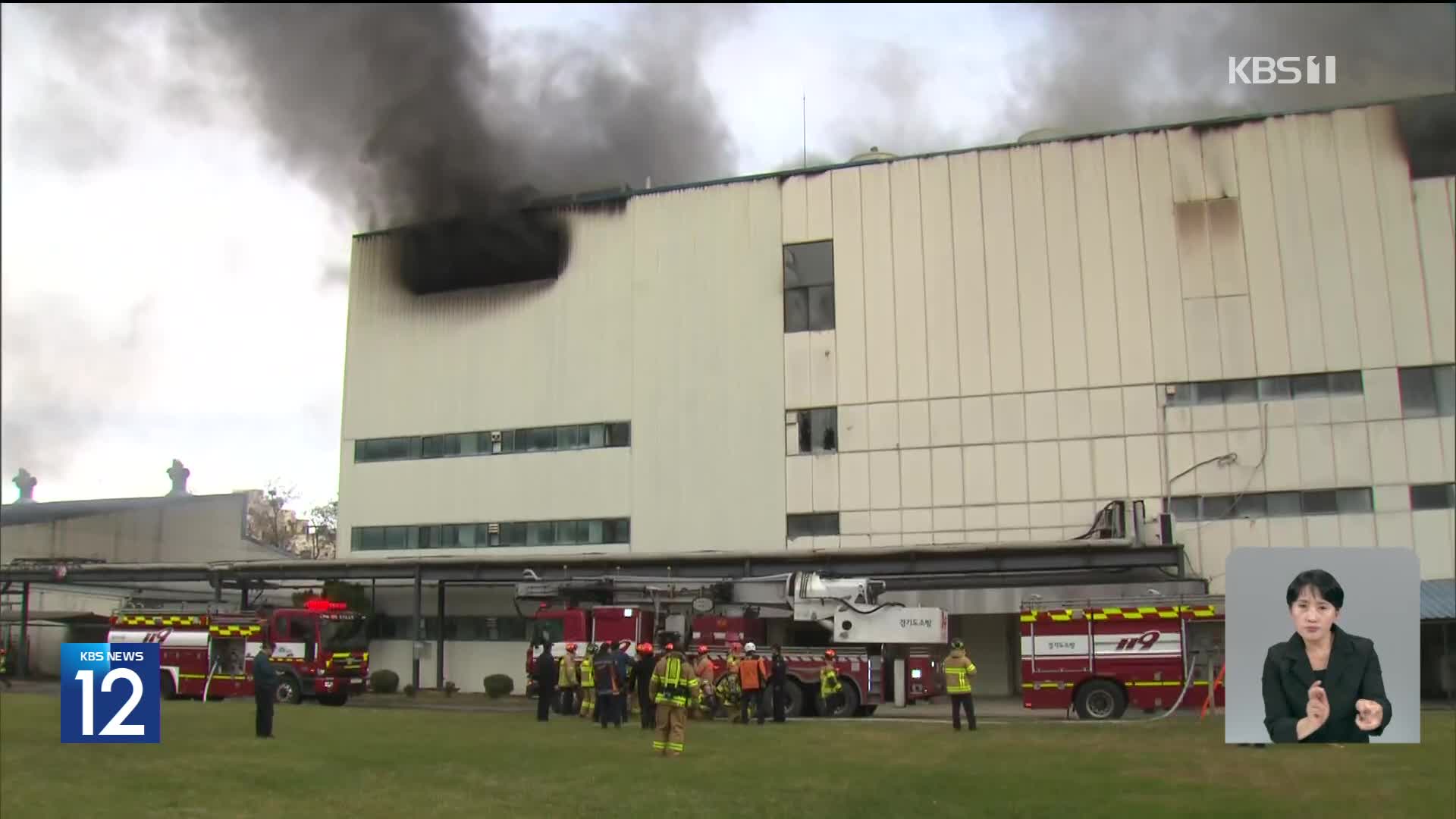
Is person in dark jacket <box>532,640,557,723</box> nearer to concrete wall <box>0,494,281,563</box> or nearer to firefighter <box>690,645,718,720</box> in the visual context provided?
firefighter <box>690,645,718,720</box>

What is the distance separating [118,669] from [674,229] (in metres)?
32.4

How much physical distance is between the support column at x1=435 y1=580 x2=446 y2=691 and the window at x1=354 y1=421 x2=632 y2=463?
5171 millimetres

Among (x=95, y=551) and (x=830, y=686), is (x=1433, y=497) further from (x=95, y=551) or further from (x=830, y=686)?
(x=95, y=551)

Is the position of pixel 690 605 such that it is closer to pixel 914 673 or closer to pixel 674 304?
pixel 914 673

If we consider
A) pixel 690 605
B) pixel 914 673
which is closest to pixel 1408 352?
pixel 914 673

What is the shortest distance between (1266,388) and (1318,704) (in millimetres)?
31431

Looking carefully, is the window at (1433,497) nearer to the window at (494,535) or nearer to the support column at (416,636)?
the window at (494,535)

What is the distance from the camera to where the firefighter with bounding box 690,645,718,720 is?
25.2 metres

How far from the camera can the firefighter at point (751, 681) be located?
2427 cm

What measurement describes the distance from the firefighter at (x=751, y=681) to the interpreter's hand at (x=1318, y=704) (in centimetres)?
1775

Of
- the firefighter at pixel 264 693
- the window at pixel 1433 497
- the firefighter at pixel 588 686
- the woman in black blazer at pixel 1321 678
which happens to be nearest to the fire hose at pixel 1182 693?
the firefighter at pixel 588 686

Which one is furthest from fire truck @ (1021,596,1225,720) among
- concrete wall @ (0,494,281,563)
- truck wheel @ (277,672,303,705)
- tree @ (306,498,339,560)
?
tree @ (306,498,339,560)

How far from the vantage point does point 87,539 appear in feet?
178

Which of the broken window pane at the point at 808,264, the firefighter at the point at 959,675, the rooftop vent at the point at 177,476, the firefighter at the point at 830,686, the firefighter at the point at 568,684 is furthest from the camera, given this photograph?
the rooftop vent at the point at 177,476
